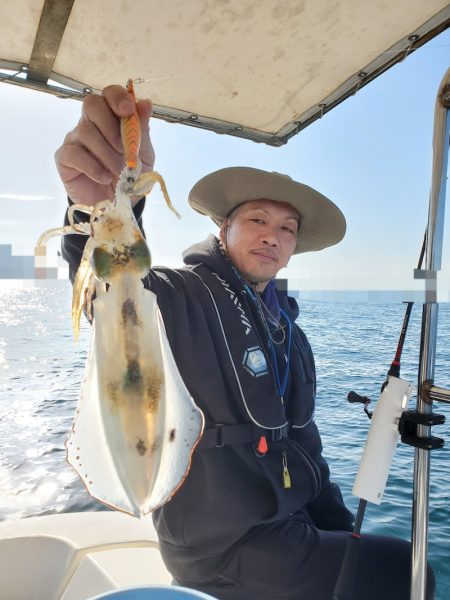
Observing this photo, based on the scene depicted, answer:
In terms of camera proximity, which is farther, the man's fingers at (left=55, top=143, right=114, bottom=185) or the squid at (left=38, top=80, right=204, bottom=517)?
the man's fingers at (left=55, top=143, right=114, bottom=185)

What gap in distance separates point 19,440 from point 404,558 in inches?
290

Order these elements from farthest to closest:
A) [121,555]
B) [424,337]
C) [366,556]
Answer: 1. [121,555]
2. [366,556]
3. [424,337]

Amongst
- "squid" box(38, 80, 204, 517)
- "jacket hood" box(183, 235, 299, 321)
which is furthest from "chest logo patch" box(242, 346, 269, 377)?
"squid" box(38, 80, 204, 517)

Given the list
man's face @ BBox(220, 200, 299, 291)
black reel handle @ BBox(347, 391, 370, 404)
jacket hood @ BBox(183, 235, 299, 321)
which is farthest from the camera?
man's face @ BBox(220, 200, 299, 291)

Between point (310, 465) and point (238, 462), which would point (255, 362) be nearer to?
point (238, 462)

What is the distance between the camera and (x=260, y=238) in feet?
9.85

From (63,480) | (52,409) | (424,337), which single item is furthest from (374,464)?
(52,409)

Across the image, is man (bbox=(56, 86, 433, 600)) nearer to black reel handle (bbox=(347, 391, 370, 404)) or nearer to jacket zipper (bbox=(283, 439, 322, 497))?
jacket zipper (bbox=(283, 439, 322, 497))

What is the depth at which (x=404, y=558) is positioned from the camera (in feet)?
7.71

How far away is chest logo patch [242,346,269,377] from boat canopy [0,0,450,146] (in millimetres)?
1583

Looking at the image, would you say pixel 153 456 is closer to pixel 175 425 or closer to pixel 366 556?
pixel 175 425

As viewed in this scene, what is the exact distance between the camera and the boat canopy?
90.4 inches

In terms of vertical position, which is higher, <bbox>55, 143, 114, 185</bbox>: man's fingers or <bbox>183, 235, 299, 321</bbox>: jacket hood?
<bbox>55, 143, 114, 185</bbox>: man's fingers

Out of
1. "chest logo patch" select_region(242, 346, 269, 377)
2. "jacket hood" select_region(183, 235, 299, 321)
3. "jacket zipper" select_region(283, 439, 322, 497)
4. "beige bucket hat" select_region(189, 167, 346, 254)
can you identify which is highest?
"beige bucket hat" select_region(189, 167, 346, 254)
